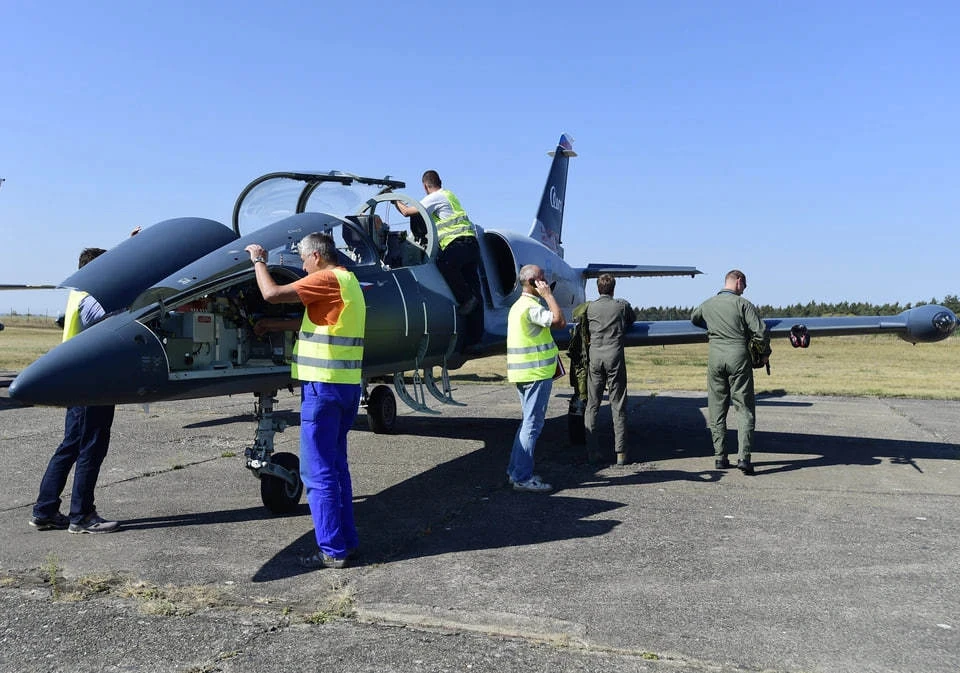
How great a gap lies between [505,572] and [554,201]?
13010 millimetres

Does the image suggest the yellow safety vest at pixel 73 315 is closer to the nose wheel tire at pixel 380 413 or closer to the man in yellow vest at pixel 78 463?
the man in yellow vest at pixel 78 463

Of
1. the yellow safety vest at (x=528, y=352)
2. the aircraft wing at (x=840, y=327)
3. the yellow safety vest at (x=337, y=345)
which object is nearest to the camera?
the yellow safety vest at (x=337, y=345)

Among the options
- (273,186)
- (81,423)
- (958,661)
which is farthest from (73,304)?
(958,661)

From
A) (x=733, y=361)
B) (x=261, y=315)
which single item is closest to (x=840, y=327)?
(x=733, y=361)

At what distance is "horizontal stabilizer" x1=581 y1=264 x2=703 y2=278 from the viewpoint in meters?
14.1

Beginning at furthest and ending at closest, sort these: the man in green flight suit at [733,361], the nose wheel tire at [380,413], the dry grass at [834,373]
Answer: the dry grass at [834,373] → the nose wheel tire at [380,413] → the man in green flight suit at [733,361]

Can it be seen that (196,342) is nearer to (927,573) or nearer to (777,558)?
(777,558)

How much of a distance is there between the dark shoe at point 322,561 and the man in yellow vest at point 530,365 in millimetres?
2550

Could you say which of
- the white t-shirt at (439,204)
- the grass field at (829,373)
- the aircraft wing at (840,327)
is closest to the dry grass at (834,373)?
the grass field at (829,373)

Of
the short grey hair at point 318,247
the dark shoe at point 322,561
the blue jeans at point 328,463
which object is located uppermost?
the short grey hair at point 318,247

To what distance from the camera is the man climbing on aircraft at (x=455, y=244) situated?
8938mm

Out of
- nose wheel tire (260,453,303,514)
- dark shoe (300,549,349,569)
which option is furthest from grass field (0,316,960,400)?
dark shoe (300,549,349,569)

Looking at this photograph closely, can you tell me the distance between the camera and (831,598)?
4168 millimetres

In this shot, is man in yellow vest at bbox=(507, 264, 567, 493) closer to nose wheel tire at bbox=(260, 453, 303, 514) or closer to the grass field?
nose wheel tire at bbox=(260, 453, 303, 514)
